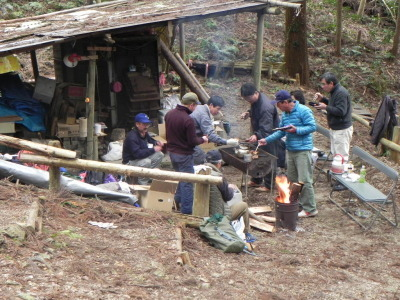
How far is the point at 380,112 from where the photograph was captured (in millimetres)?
11898

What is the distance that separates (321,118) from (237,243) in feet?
31.9

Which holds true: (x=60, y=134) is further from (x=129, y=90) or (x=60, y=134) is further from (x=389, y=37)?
(x=389, y=37)

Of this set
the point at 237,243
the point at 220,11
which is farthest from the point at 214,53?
the point at 237,243

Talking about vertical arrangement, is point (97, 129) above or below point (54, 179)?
below

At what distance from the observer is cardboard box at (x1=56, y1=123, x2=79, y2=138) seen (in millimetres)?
11602

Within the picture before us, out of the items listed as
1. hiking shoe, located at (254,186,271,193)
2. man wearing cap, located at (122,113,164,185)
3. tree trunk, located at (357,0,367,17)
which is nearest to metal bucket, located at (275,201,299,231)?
hiking shoe, located at (254,186,271,193)

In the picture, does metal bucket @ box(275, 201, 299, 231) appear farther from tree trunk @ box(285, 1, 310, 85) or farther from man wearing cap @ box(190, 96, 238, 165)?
tree trunk @ box(285, 1, 310, 85)

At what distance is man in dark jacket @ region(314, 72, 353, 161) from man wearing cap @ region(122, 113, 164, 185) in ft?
9.72

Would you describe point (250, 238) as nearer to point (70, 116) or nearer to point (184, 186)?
point (184, 186)

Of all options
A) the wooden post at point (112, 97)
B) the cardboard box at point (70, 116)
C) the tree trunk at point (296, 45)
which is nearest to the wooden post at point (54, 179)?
the cardboard box at point (70, 116)

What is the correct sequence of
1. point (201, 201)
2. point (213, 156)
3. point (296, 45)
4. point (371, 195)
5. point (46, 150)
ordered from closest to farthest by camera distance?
point (46, 150)
point (201, 201)
point (371, 195)
point (213, 156)
point (296, 45)

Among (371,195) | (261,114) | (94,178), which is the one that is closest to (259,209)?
(261,114)

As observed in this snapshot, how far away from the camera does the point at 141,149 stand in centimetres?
995

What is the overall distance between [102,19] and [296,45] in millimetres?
9606
